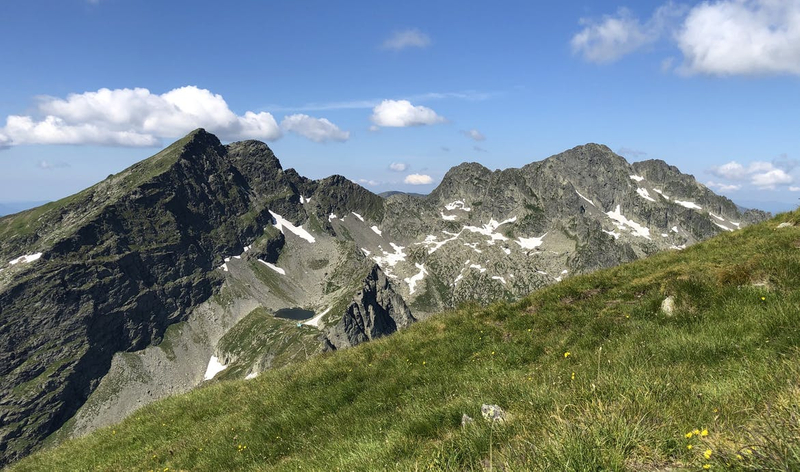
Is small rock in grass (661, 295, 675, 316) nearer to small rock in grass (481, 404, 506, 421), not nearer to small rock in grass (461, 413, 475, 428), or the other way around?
small rock in grass (481, 404, 506, 421)

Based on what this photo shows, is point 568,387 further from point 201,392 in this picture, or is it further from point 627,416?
point 201,392

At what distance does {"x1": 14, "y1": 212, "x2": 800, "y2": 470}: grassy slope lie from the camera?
14.7ft

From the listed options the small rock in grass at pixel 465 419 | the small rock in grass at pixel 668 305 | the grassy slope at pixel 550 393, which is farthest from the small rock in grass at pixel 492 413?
the small rock in grass at pixel 668 305

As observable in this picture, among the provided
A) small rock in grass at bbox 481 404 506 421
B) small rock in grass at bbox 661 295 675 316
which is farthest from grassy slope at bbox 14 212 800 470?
small rock in grass at bbox 661 295 675 316

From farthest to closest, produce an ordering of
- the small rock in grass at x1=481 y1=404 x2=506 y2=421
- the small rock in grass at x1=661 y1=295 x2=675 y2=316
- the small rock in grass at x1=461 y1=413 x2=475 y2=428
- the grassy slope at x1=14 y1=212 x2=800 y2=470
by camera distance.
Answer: the small rock in grass at x1=661 y1=295 x2=675 y2=316 < the small rock in grass at x1=461 y1=413 x2=475 y2=428 < the small rock in grass at x1=481 y1=404 x2=506 y2=421 < the grassy slope at x1=14 y1=212 x2=800 y2=470

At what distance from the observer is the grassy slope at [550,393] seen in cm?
447

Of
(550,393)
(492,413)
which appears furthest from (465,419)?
(550,393)

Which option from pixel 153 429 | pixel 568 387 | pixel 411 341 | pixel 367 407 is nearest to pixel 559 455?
pixel 568 387

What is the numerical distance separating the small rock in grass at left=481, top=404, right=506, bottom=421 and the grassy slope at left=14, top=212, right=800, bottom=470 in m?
0.16

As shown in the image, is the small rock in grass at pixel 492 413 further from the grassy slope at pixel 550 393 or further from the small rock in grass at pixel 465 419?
the small rock in grass at pixel 465 419

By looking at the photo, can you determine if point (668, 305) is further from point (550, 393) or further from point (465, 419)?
point (465, 419)

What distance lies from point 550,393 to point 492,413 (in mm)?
1097

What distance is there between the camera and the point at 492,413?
22.0ft

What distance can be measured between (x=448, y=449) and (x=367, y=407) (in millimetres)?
4649
